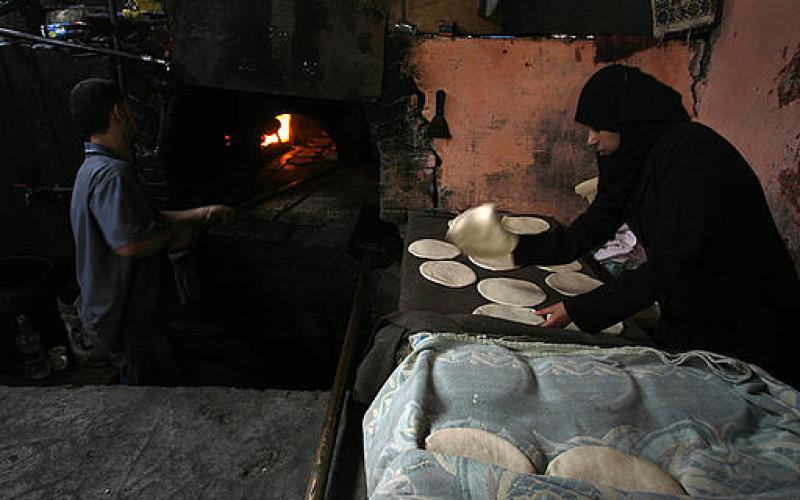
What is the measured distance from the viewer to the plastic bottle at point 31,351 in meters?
3.54

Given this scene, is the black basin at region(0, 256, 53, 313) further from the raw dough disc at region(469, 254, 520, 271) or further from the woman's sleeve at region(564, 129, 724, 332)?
the woman's sleeve at region(564, 129, 724, 332)

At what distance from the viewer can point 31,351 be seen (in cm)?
361

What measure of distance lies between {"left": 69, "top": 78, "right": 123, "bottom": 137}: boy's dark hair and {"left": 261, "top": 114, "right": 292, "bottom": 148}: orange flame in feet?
12.3

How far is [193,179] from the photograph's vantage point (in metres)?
4.46

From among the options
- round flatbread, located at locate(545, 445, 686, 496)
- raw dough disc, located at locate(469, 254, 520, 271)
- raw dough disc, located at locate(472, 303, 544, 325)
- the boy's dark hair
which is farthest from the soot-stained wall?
the boy's dark hair

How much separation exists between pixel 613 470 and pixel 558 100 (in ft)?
9.18

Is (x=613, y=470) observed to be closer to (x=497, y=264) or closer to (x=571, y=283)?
(x=571, y=283)

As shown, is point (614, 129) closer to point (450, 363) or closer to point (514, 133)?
point (450, 363)

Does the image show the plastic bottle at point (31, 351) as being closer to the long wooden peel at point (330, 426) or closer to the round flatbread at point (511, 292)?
the long wooden peel at point (330, 426)

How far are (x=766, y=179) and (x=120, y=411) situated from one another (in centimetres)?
357

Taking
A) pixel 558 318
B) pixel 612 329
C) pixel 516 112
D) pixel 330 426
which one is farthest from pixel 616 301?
pixel 516 112

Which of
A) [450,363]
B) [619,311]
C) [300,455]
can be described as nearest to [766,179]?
[619,311]

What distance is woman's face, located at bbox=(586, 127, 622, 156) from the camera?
186cm

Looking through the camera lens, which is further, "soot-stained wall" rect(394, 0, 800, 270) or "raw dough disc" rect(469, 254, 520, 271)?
"raw dough disc" rect(469, 254, 520, 271)
